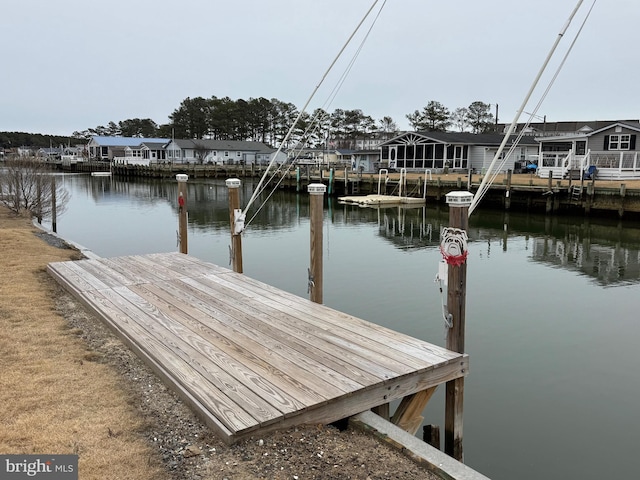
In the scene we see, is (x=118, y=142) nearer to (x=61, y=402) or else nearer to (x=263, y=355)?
(x=263, y=355)

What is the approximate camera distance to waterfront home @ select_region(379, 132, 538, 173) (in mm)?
39438

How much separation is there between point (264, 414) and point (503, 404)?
3.44 m

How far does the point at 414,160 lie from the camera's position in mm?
41469

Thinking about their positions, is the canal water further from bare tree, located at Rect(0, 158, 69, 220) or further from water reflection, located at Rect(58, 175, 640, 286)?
bare tree, located at Rect(0, 158, 69, 220)

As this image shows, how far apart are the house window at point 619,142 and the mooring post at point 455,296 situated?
30186mm

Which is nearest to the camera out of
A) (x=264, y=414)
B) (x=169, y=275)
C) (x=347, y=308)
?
(x=264, y=414)

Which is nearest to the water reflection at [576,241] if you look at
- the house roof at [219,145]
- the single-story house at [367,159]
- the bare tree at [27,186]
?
the bare tree at [27,186]

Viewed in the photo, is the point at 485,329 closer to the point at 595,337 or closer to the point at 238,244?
the point at 595,337

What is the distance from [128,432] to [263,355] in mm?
1267

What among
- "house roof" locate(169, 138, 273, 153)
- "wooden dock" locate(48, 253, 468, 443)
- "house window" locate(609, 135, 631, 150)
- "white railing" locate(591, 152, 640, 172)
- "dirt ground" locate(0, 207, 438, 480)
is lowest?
"dirt ground" locate(0, 207, 438, 480)

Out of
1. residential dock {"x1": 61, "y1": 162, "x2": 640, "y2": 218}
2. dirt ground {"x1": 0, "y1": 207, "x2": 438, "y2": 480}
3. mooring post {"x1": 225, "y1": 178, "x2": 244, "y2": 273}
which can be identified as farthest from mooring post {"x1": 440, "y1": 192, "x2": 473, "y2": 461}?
residential dock {"x1": 61, "y1": 162, "x2": 640, "y2": 218}

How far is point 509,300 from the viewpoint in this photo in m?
10.4

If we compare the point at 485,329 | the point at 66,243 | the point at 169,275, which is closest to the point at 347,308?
the point at 485,329

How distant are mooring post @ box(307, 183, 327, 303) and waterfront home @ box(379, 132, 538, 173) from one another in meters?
34.0
